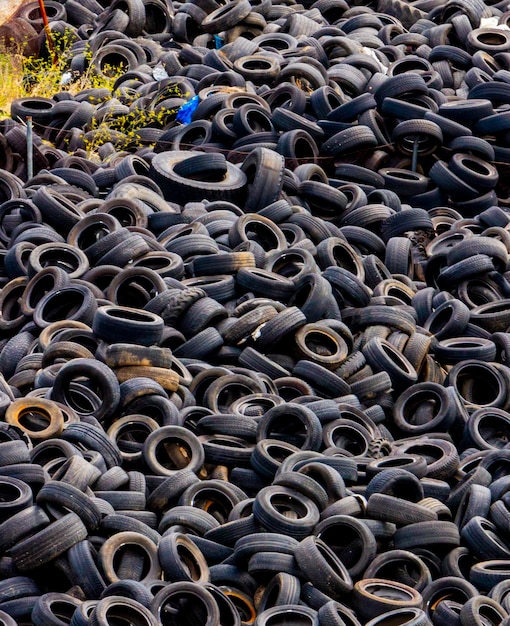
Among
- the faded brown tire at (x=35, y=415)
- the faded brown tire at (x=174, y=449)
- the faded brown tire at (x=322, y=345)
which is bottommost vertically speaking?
the faded brown tire at (x=322, y=345)

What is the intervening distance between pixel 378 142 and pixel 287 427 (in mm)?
6181

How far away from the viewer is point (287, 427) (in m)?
9.02

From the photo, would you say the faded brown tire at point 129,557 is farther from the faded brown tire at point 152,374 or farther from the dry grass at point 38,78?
the dry grass at point 38,78

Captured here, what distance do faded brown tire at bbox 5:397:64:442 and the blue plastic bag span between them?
7.33 metres

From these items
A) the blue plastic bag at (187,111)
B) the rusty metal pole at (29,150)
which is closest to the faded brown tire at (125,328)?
the rusty metal pole at (29,150)

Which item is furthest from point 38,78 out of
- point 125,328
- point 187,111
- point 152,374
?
point 152,374

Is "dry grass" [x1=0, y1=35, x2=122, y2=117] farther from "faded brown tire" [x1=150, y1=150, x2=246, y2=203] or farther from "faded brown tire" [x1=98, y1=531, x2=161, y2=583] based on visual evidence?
"faded brown tire" [x1=98, y1=531, x2=161, y2=583]

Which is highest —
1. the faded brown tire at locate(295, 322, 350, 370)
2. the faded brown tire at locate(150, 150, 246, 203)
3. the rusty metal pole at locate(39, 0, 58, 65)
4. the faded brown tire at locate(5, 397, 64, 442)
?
the rusty metal pole at locate(39, 0, 58, 65)

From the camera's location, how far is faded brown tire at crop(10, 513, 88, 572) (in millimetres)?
7121

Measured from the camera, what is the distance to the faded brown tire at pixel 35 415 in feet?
27.4

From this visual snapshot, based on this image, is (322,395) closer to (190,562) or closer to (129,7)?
(190,562)

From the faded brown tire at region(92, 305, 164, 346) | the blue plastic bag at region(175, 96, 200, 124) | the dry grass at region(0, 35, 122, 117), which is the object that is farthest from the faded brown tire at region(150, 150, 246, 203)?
the dry grass at region(0, 35, 122, 117)

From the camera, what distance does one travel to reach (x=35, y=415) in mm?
8602

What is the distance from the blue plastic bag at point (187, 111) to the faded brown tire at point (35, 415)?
733 cm
